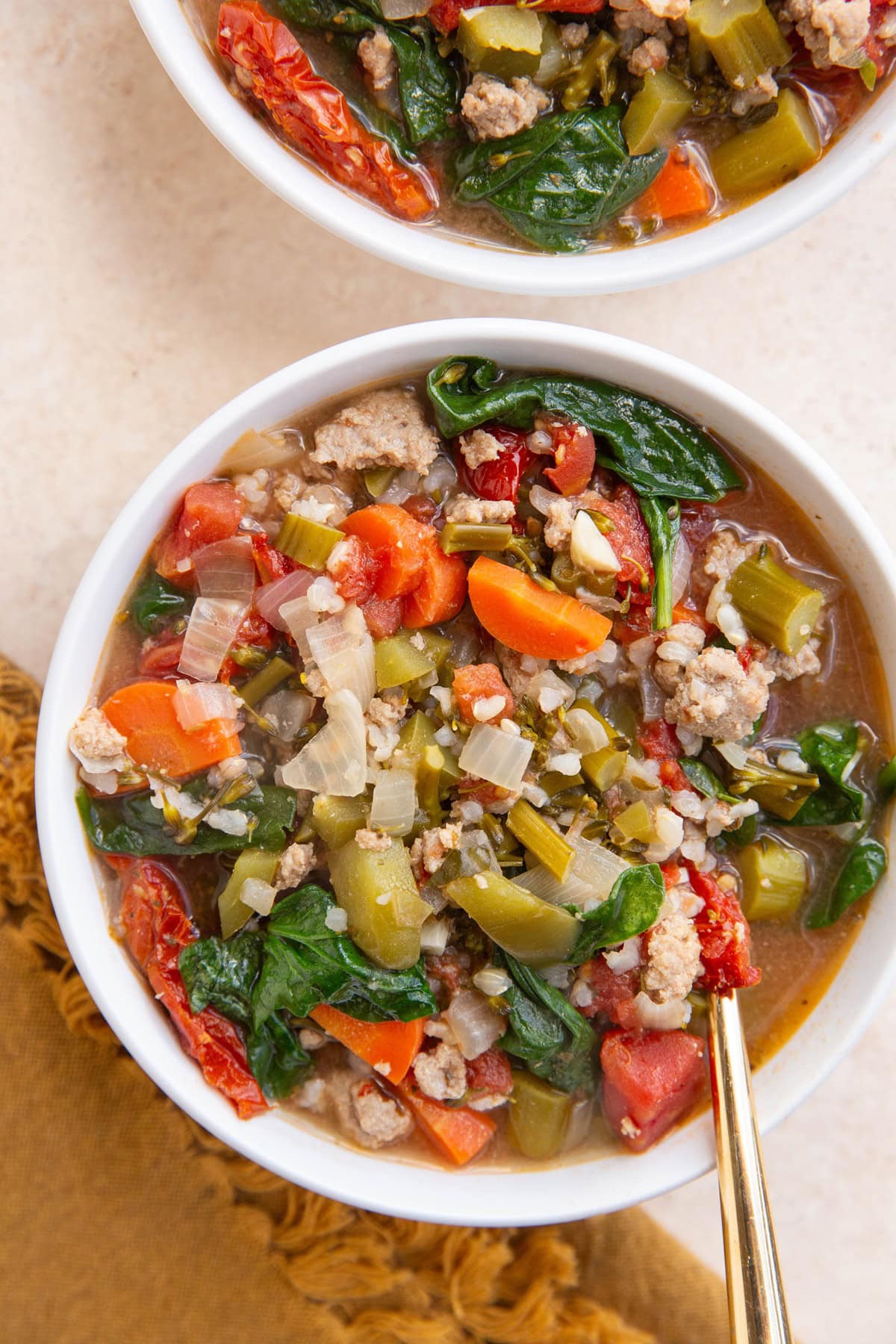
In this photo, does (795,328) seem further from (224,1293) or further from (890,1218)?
(224,1293)

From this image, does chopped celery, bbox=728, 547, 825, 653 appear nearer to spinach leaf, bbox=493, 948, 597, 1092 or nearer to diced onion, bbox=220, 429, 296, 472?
spinach leaf, bbox=493, 948, 597, 1092

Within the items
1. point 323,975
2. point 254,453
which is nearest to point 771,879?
point 323,975

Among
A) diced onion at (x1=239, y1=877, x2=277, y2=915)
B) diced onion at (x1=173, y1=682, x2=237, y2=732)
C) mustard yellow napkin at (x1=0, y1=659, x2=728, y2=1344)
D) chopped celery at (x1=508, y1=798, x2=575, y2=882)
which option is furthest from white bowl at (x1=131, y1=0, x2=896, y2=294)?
mustard yellow napkin at (x1=0, y1=659, x2=728, y2=1344)

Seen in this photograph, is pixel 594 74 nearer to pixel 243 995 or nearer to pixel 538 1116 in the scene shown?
pixel 243 995

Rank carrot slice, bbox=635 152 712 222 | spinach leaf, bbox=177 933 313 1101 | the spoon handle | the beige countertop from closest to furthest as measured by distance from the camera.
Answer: the spoon handle < spinach leaf, bbox=177 933 313 1101 < carrot slice, bbox=635 152 712 222 < the beige countertop

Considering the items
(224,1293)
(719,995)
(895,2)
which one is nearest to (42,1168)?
(224,1293)

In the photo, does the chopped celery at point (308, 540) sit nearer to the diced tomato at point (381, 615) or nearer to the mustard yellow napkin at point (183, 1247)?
the diced tomato at point (381, 615)
